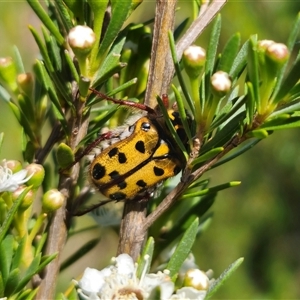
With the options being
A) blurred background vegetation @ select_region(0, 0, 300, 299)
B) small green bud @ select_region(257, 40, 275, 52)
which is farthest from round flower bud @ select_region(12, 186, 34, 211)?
blurred background vegetation @ select_region(0, 0, 300, 299)

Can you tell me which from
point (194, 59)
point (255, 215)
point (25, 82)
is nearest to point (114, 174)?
point (25, 82)

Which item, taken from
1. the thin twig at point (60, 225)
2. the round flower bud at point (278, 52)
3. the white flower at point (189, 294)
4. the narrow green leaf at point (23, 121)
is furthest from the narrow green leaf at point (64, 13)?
the white flower at point (189, 294)

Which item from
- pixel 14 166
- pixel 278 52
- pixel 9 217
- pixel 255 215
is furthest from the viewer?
pixel 255 215

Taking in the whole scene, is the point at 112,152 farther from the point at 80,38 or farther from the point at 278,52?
the point at 278,52

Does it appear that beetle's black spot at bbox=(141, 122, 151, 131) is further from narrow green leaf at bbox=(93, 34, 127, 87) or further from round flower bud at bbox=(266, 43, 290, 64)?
round flower bud at bbox=(266, 43, 290, 64)

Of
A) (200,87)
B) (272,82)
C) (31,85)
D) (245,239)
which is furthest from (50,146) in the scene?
(245,239)

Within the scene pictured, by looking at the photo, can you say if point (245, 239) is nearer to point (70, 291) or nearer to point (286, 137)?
point (286, 137)

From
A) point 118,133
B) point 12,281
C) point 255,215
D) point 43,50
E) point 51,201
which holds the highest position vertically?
point 43,50
